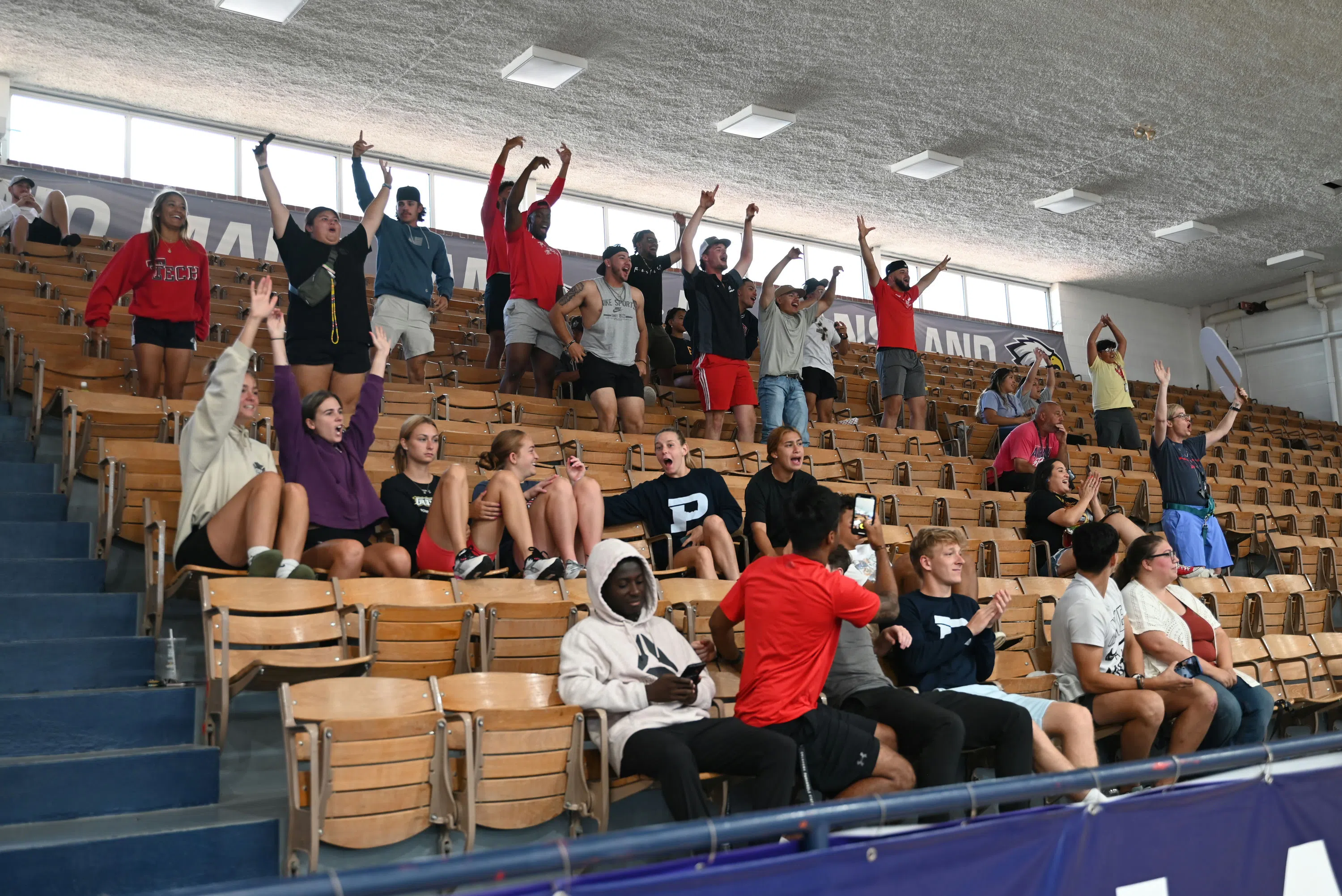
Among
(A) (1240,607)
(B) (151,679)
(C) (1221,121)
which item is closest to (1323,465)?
(C) (1221,121)

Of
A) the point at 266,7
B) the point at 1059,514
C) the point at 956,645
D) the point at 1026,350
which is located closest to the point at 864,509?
the point at 956,645

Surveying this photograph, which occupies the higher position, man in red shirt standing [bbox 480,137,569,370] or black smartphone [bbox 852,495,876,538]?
man in red shirt standing [bbox 480,137,569,370]

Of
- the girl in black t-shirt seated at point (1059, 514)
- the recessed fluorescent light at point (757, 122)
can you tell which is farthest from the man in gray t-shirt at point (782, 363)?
the recessed fluorescent light at point (757, 122)

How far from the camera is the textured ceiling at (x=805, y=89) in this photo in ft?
30.7

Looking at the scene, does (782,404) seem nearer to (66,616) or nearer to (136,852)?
(66,616)

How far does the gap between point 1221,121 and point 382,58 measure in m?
8.07

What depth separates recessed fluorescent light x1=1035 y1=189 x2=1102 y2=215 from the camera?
13.4 metres

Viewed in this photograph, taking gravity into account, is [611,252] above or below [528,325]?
above

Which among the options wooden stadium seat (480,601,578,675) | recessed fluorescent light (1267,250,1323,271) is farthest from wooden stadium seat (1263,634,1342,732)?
recessed fluorescent light (1267,250,1323,271)

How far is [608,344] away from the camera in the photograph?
7785 mm

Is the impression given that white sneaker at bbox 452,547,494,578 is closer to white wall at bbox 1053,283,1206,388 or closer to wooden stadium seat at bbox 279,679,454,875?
wooden stadium seat at bbox 279,679,454,875

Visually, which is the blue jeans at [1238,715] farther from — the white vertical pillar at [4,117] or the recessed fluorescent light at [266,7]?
the white vertical pillar at [4,117]

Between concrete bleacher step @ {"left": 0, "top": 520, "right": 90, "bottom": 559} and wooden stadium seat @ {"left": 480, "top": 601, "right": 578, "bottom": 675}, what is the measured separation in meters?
1.87

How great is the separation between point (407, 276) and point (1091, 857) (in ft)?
21.8
